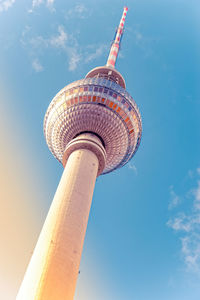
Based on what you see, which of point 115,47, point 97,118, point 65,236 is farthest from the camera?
point 115,47

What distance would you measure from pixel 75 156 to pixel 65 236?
9567 millimetres

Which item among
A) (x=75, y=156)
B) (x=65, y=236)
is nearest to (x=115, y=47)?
(x=75, y=156)

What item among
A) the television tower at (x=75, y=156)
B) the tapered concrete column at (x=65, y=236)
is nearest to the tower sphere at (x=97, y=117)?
the television tower at (x=75, y=156)

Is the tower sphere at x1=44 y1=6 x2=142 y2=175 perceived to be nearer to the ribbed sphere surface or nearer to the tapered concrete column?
the ribbed sphere surface

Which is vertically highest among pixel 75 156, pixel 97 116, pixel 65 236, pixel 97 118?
pixel 97 116

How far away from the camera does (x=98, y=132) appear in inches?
1220

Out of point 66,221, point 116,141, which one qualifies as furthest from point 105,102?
point 66,221

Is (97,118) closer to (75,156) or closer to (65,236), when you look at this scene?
(75,156)

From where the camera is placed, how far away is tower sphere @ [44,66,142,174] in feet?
102

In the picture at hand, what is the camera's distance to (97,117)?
3075 cm

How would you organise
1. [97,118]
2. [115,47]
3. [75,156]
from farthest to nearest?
[115,47] < [97,118] < [75,156]

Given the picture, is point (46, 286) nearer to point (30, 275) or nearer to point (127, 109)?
point (30, 275)

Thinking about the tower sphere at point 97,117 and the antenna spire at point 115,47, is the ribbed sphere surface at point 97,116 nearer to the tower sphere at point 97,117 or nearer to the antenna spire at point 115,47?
the tower sphere at point 97,117

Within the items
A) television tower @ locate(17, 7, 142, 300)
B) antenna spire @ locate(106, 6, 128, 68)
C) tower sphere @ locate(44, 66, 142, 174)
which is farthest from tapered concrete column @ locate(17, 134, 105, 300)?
antenna spire @ locate(106, 6, 128, 68)
